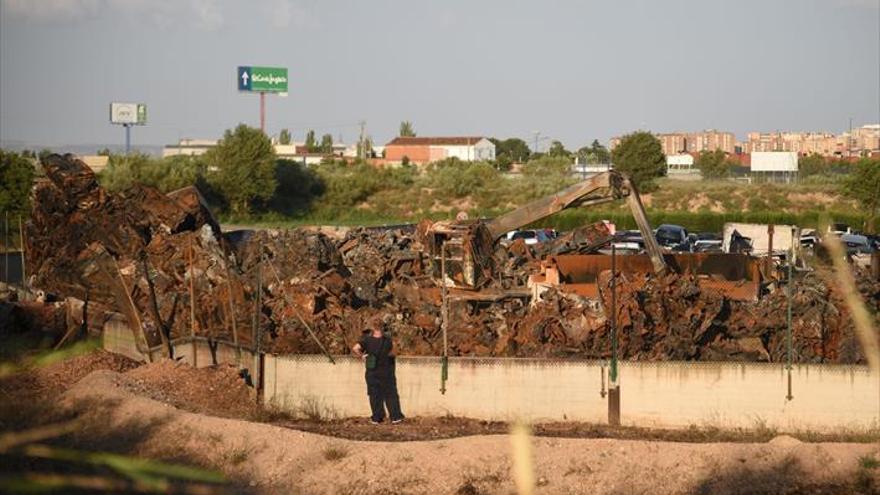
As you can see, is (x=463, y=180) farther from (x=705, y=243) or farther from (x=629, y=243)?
(x=629, y=243)

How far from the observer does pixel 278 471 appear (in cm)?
1402

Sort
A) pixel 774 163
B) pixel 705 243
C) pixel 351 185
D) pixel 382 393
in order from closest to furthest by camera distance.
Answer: pixel 382 393 < pixel 705 243 < pixel 351 185 < pixel 774 163

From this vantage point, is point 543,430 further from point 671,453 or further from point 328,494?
point 328,494

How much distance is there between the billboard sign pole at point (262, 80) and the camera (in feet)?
382

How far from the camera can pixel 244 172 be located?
75.5 m

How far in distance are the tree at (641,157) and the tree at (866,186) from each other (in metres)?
20.3

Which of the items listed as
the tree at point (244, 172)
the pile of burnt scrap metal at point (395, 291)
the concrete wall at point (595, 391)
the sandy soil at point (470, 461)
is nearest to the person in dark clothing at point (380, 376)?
the concrete wall at point (595, 391)

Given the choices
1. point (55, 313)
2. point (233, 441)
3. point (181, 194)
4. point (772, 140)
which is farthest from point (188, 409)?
point (772, 140)

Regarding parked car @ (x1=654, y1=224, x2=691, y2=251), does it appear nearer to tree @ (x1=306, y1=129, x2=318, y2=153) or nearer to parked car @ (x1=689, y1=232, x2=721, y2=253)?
parked car @ (x1=689, y1=232, x2=721, y2=253)

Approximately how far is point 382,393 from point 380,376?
0.26 metres

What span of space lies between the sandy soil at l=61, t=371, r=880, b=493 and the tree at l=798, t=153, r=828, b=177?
86.9m

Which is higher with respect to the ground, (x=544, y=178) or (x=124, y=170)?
(x=124, y=170)

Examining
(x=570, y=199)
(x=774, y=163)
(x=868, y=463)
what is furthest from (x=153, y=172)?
(x=868, y=463)

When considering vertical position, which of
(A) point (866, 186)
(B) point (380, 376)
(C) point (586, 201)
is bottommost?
(B) point (380, 376)
